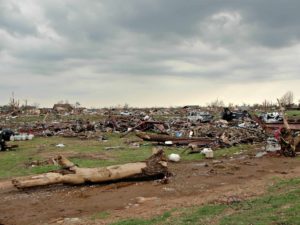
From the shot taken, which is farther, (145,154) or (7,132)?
(7,132)

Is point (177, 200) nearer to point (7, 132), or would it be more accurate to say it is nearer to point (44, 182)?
point (44, 182)

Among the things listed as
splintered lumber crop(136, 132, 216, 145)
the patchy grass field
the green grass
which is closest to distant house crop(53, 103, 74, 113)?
the patchy grass field

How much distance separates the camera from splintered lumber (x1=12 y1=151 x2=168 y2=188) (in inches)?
416

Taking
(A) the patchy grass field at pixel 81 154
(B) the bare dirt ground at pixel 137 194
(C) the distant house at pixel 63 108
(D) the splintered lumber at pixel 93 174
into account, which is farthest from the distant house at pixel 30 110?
(D) the splintered lumber at pixel 93 174

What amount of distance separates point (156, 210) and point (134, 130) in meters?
15.9

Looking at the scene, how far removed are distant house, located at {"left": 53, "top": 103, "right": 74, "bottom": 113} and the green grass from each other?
1277 inches

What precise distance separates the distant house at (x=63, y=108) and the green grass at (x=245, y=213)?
32443 millimetres

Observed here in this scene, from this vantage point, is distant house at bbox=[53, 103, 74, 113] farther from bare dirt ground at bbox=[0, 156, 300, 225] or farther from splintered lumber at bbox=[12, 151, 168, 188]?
splintered lumber at bbox=[12, 151, 168, 188]

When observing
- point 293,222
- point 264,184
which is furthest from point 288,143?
point 293,222

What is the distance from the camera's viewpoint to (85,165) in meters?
14.2

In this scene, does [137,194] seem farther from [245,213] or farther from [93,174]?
[245,213]

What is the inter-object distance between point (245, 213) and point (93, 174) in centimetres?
435

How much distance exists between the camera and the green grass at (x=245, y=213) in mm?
6852

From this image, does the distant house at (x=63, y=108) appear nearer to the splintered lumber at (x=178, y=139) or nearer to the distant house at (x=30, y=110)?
the distant house at (x=30, y=110)
